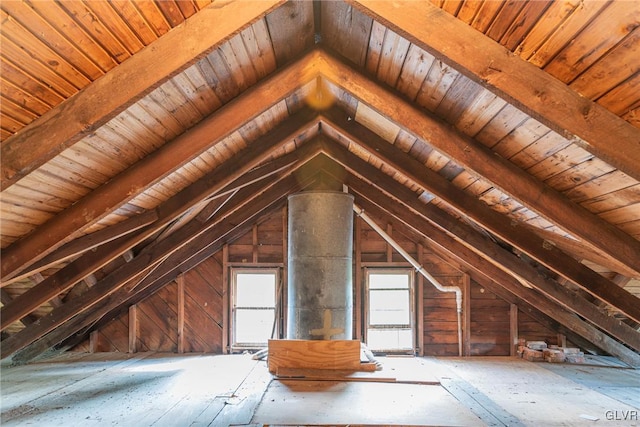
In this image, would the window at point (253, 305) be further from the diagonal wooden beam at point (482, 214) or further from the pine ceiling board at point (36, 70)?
the pine ceiling board at point (36, 70)

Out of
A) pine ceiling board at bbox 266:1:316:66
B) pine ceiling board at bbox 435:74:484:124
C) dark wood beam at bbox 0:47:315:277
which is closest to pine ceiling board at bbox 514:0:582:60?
pine ceiling board at bbox 435:74:484:124

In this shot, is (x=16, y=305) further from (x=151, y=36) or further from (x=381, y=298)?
(x=381, y=298)

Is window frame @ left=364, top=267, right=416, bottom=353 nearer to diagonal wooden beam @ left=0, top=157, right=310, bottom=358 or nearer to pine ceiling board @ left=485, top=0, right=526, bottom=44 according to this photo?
diagonal wooden beam @ left=0, top=157, right=310, bottom=358

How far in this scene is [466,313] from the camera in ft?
22.2

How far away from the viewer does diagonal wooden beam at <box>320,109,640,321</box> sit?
3547 millimetres

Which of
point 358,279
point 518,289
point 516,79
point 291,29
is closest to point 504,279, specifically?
point 518,289

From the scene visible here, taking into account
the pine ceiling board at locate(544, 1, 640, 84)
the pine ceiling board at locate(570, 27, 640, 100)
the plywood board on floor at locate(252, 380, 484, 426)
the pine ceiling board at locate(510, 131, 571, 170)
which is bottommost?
the plywood board on floor at locate(252, 380, 484, 426)

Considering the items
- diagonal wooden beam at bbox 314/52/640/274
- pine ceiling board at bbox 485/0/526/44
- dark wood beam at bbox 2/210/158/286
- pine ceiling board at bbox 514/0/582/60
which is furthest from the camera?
dark wood beam at bbox 2/210/158/286

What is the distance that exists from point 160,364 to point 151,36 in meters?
5.06

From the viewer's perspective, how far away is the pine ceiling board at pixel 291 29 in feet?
7.92

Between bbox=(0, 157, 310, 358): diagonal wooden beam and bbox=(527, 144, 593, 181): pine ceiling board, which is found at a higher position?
bbox=(527, 144, 593, 181): pine ceiling board

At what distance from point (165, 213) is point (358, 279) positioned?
3784mm

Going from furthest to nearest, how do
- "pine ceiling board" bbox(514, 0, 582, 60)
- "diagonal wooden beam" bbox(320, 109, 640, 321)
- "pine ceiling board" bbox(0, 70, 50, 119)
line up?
"diagonal wooden beam" bbox(320, 109, 640, 321), "pine ceiling board" bbox(0, 70, 50, 119), "pine ceiling board" bbox(514, 0, 582, 60)

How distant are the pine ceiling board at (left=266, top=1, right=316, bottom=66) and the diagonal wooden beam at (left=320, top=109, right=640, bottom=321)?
103 cm
